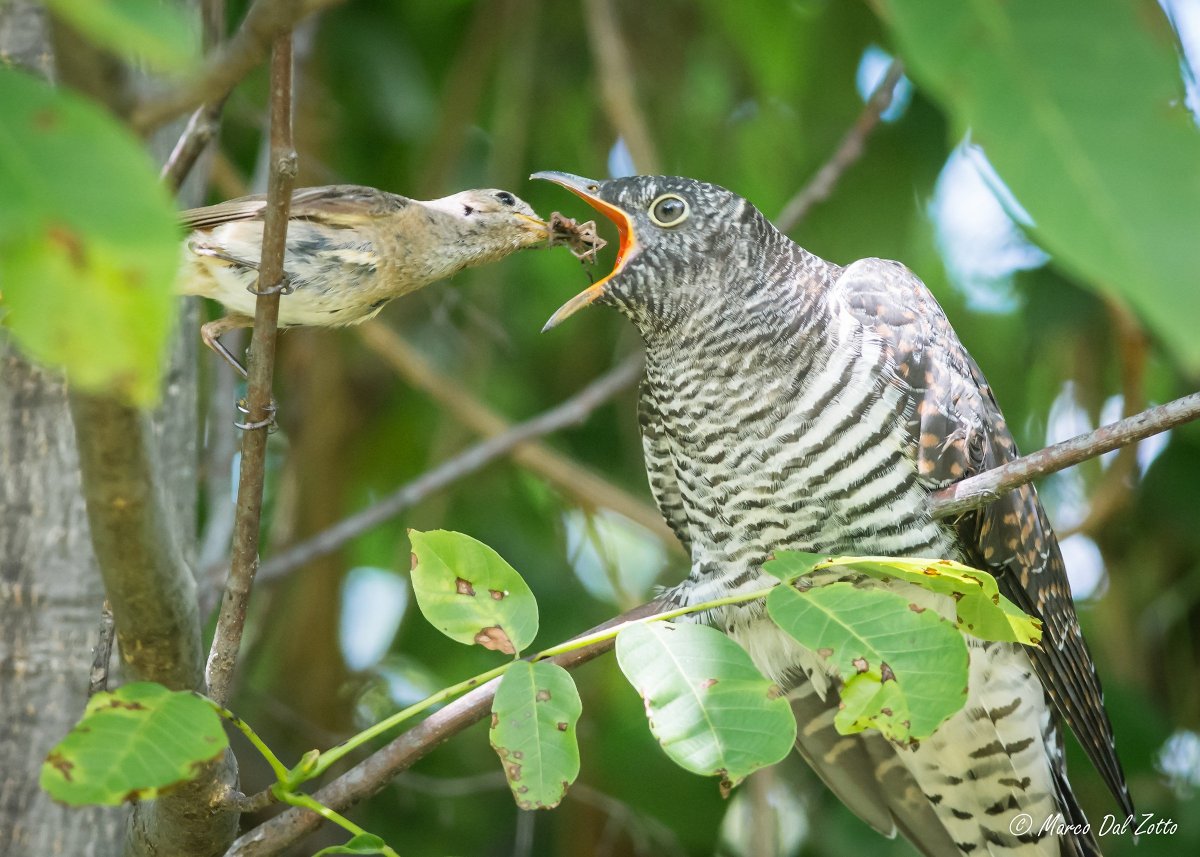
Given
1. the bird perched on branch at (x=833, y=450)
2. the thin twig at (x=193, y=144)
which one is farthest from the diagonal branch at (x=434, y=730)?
the thin twig at (x=193, y=144)

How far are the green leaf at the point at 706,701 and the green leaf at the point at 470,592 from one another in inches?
4.4

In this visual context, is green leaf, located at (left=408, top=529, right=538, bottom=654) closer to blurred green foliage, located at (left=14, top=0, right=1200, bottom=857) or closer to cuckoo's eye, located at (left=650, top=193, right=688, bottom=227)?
cuckoo's eye, located at (left=650, top=193, right=688, bottom=227)

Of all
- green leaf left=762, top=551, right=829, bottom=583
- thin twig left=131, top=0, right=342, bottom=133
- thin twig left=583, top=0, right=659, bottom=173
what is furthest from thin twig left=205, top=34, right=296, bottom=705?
thin twig left=583, top=0, right=659, bottom=173

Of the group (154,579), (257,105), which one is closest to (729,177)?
(257,105)

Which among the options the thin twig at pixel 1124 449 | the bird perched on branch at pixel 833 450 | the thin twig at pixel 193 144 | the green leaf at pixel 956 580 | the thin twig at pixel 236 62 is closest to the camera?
the thin twig at pixel 236 62

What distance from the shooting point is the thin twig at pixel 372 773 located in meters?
1.40

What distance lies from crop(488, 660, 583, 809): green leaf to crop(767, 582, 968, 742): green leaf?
0.22 meters

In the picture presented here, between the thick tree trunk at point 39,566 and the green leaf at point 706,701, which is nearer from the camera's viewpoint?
the green leaf at point 706,701

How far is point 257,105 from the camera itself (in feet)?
11.3

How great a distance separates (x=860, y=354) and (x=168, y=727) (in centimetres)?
140

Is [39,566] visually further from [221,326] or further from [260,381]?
[260,381]

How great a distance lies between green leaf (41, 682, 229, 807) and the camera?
3.22 ft

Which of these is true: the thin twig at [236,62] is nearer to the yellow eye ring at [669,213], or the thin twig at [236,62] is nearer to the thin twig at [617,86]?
the yellow eye ring at [669,213]

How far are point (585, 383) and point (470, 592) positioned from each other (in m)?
2.51
